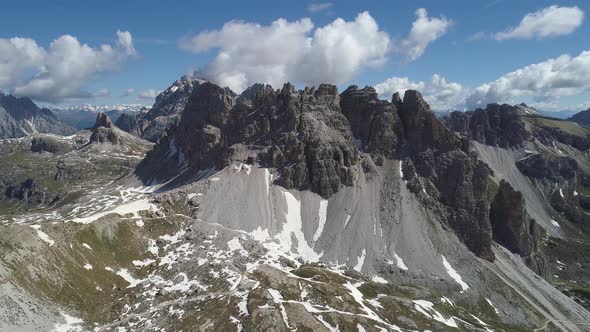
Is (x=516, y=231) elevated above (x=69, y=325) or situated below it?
below

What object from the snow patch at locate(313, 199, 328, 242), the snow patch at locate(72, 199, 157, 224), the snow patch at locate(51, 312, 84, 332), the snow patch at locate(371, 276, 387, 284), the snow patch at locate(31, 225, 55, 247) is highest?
the snow patch at locate(72, 199, 157, 224)

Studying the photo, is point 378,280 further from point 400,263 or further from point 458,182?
point 458,182

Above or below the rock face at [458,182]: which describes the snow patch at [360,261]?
below

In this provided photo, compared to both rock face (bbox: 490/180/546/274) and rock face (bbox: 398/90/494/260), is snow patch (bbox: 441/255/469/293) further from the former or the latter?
rock face (bbox: 490/180/546/274)

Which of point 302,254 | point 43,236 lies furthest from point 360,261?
point 43,236

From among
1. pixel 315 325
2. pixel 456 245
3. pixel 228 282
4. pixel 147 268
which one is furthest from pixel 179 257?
pixel 456 245

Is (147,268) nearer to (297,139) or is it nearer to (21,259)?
(21,259)

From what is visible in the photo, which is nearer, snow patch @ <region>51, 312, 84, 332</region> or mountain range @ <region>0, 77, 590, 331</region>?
snow patch @ <region>51, 312, 84, 332</region>

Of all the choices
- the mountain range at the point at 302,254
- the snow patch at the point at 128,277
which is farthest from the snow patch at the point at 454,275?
the snow patch at the point at 128,277

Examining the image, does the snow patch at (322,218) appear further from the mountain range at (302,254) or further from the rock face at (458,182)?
the rock face at (458,182)

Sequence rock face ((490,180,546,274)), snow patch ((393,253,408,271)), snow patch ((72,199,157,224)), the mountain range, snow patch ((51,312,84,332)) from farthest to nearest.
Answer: rock face ((490,180,546,274))
snow patch ((393,253,408,271))
snow patch ((72,199,157,224))
the mountain range
snow patch ((51,312,84,332))

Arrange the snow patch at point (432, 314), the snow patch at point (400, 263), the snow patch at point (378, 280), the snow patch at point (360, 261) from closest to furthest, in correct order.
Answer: the snow patch at point (432, 314) → the snow patch at point (378, 280) → the snow patch at point (360, 261) → the snow patch at point (400, 263)

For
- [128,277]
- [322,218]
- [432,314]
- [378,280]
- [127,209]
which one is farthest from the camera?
[322,218]

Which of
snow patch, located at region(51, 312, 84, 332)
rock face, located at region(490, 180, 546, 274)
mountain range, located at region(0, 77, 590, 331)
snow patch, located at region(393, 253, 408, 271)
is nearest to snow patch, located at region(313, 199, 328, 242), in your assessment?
mountain range, located at region(0, 77, 590, 331)
